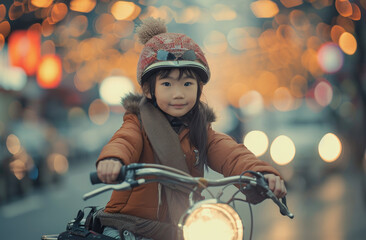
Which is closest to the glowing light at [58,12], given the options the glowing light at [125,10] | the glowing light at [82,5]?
the glowing light at [82,5]

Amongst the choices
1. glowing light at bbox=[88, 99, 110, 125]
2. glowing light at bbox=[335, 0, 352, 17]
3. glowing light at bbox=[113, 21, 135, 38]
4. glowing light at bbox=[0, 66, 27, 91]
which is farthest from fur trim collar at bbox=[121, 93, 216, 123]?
glowing light at bbox=[88, 99, 110, 125]

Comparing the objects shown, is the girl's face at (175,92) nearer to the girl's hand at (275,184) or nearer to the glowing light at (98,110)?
the girl's hand at (275,184)

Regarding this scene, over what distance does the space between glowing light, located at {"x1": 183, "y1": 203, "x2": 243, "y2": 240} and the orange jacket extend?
1.61ft

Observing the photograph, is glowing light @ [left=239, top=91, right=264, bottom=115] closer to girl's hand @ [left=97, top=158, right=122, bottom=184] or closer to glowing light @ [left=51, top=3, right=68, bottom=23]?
glowing light @ [left=51, top=3, right=68, bottom=23]

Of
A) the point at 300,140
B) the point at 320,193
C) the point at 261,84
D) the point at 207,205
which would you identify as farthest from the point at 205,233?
the point at 261,84

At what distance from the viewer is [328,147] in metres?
14.0

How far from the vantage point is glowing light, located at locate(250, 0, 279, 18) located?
16.0 m

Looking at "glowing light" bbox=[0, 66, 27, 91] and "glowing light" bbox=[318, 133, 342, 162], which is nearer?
"glowing light" bbox=[318, 133, 342, 162]

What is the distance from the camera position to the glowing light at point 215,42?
822 inches

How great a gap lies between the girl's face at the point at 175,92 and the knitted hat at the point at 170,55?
71mm

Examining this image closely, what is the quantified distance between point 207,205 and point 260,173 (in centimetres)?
39

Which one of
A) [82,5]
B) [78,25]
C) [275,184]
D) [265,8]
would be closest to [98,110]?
[78,25]

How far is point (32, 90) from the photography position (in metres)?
23.4

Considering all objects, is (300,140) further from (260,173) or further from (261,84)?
(261,84)
